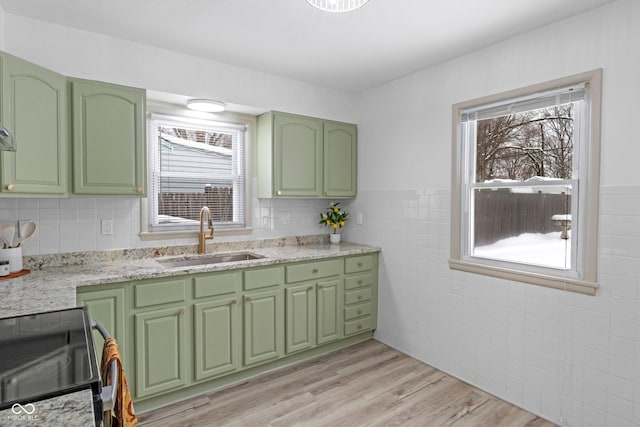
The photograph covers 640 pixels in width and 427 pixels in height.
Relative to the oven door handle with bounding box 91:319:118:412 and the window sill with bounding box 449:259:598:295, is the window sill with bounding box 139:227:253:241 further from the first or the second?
the oven door handle with bounding box 91:319:118:412

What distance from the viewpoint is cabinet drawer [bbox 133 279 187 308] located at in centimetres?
231

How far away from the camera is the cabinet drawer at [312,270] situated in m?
3.00

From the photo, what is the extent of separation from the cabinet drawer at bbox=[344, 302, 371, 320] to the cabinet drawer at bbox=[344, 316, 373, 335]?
0.16 ft

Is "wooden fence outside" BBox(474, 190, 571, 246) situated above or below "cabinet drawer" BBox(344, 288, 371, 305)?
above

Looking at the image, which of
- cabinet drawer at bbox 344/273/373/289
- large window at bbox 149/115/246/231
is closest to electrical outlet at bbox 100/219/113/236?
large window at bbox 149/115/246/231

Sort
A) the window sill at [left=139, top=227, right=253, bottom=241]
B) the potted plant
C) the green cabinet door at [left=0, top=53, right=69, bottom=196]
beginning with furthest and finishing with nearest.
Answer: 1. the potted plant
2. the window sill at [left=139, top=227, right=253, bottom=241]
3. the green cabinet door at [left=0, top=53, right=69, bottom=196]

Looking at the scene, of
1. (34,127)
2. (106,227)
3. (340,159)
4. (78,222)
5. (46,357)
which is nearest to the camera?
(46,357)

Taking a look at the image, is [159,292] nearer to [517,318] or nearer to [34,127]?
[34,127]

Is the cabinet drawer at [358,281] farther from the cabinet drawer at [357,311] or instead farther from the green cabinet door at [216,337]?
the green cabinet door at [216,337]

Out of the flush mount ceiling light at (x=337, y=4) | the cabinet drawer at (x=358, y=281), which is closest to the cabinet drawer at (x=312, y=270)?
the cabinet drawer at (x=358, y=281)

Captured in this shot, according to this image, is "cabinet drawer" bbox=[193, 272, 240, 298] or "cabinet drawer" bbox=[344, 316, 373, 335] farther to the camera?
"cabinet drawer" bbox=[344, 316, 373, 335]

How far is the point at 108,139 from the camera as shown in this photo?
7.92ft

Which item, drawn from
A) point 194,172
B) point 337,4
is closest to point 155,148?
point 194,172

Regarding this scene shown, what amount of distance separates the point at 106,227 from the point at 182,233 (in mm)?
556
